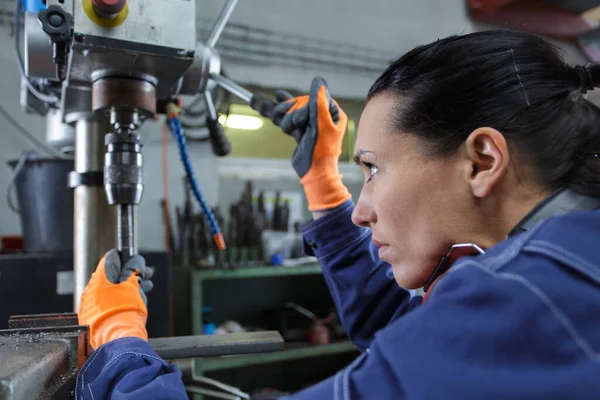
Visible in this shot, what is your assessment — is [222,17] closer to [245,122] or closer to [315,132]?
[315,132]

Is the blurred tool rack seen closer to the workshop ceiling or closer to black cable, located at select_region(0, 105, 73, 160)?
black cable, located at select_region(0, 105, 73, 160)

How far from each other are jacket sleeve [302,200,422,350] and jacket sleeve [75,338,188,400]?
0.37 metres

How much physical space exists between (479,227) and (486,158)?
79 mm

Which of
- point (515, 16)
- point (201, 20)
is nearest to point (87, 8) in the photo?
point (201, 20)

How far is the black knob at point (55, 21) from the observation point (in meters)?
0.55

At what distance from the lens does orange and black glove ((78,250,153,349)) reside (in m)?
0.70

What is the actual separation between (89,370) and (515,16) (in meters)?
2.84

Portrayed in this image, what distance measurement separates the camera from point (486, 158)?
1.60 ft

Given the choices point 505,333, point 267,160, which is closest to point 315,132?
point 505,333

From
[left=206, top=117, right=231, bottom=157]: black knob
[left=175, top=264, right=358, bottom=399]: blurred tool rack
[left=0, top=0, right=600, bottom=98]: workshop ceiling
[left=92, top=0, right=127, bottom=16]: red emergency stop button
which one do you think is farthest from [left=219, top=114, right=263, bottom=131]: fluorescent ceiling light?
[left=92, top=0, right=127, bottom=16]: red emergency stop button

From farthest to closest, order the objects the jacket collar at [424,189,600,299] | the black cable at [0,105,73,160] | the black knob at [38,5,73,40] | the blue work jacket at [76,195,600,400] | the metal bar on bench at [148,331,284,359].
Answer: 1. the black cable at [0,105,73,160]
2. the metal bar on bench at [148,331,284,359]
3. the black knob at [38,5,73,40]
4. the jacket collar at [424,189,600,299]
5. the blue work jacket at [76,195,600,400]

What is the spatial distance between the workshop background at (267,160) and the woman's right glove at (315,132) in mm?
908

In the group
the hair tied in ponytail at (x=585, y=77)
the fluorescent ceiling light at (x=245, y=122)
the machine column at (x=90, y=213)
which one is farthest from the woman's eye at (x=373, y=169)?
the fluorescent ceiling light at (x=245, y=122)

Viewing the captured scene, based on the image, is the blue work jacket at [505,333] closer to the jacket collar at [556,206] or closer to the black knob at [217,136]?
the jacket collar at [556,206]
